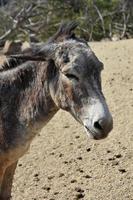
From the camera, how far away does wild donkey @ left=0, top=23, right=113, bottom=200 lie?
14.4 feet

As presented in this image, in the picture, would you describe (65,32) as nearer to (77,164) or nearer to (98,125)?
(98,125)

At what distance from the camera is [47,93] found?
4934 millimetres

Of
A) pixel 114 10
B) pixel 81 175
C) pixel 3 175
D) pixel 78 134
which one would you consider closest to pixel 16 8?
pixel 114 10

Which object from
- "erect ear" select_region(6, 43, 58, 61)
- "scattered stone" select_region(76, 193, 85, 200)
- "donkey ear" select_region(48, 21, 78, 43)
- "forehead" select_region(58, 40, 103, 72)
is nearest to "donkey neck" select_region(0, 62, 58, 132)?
"erect ear" select_region(6, 43, 58, 61)

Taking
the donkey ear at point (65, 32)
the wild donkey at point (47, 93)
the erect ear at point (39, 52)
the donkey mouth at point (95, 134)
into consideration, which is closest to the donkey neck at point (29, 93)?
the wild donkey at point (47, 93)

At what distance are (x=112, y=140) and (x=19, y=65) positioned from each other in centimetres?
340

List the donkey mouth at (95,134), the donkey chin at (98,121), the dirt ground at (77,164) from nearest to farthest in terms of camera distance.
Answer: the donkey chin at (98,121) → the donkey mouth at (95,134) → the dirt ground at (77,164)

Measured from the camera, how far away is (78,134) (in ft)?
28.1

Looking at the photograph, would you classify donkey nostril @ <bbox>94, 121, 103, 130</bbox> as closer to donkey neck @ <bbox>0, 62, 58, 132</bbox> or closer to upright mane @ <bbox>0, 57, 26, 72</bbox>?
donkey neck @ <bbox>0, 62, 58, 132</bbox>

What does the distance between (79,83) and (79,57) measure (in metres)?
0.22

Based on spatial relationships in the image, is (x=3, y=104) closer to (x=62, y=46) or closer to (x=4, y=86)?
(x=4, y=86)

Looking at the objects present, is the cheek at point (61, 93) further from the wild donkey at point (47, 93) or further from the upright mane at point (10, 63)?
the upright mane at point (10, 63)

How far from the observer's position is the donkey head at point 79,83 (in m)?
4.33

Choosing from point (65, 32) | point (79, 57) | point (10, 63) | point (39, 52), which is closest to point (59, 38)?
point (65, 32)
